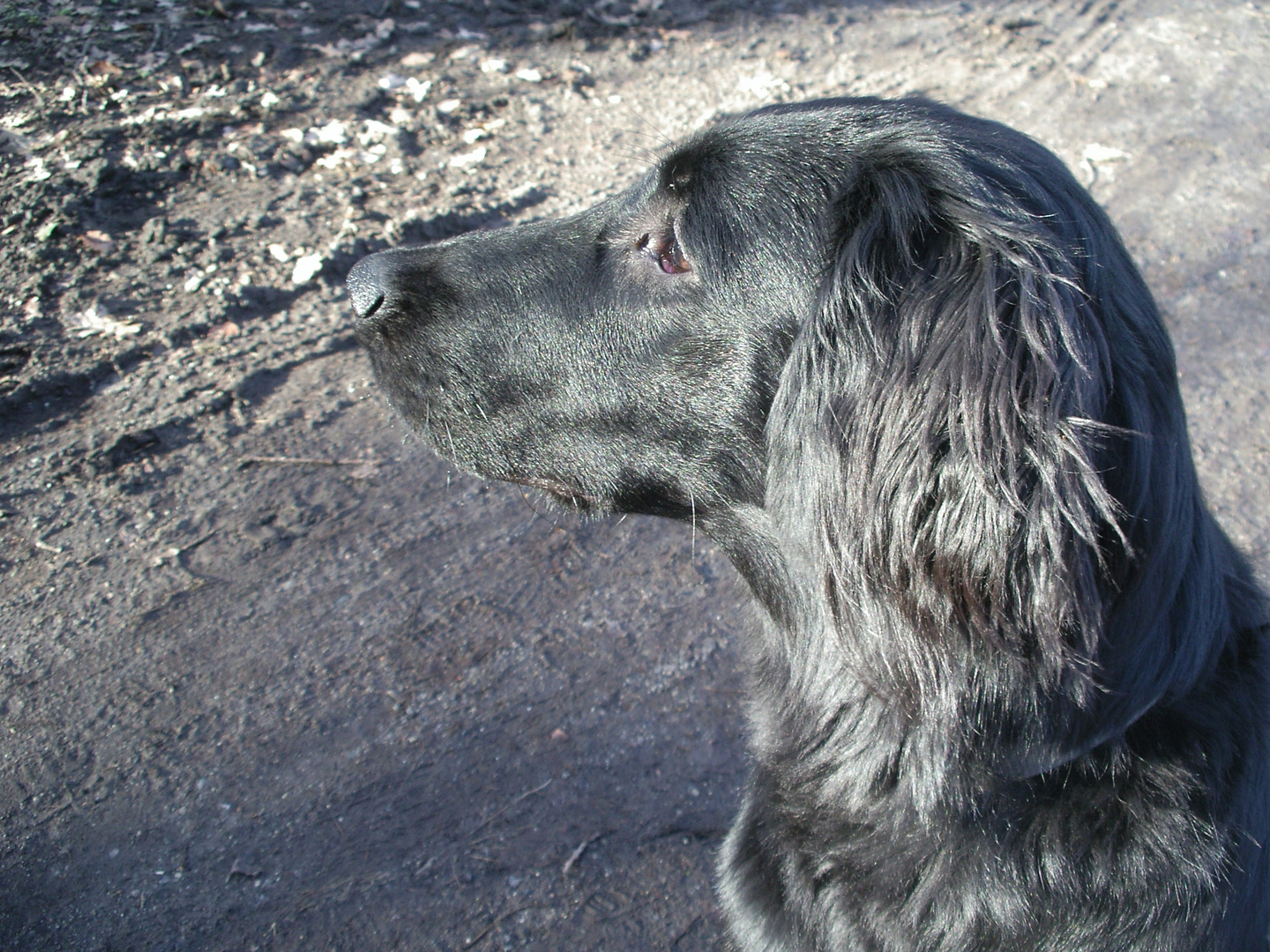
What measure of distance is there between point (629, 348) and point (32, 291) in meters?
3.15

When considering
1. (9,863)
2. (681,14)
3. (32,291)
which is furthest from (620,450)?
(681,14)

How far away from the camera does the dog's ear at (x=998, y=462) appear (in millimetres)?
1396

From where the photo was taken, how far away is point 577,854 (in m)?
2.45

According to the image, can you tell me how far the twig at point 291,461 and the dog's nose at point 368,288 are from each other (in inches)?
51.6

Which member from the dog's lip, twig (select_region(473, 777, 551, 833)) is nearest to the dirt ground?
twig (select_region(473, 777, 551, 833))

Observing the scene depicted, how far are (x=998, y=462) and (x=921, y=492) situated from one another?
134 mm

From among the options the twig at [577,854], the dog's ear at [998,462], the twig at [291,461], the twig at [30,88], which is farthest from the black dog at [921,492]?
the twig at [30,88]

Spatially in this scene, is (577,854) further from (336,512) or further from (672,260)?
(672,260)

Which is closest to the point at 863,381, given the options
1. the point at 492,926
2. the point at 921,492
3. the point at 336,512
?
the point at 921,492

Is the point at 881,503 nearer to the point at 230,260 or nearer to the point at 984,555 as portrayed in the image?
the point at 984,555

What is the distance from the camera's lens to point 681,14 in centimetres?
629

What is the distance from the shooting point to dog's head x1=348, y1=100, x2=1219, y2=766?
142 centimetres

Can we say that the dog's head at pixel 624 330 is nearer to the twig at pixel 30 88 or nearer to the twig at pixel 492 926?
the twig at pixel 492 926

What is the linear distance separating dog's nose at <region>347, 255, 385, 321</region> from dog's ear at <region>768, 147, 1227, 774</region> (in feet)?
3.34
